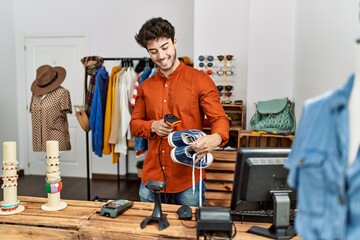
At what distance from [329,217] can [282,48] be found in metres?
2.71

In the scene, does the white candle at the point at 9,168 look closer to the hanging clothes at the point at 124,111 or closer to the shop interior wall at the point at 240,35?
the shop interior wall at the point at 240,35

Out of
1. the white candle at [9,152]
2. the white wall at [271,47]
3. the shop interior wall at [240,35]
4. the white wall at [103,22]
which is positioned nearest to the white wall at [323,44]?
the shop interior wall at [240,35]

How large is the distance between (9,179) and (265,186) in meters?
1.20

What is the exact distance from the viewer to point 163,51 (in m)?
1.77

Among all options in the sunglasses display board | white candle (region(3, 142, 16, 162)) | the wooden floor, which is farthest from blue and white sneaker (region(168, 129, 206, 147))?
the wooden floor

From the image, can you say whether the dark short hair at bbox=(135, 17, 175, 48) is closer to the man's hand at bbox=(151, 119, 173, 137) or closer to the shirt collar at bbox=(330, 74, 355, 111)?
the man's hand at bbox=(151, 119, 173, 137)

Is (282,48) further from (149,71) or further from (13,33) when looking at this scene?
(13,33)

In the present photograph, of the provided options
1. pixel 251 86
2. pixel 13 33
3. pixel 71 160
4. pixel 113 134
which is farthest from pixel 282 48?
pixel 13 33

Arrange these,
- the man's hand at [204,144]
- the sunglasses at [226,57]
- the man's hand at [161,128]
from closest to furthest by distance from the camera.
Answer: the man's hand at [204,144]
the man's hand at [161,128]
the sunglasses at [226,57]

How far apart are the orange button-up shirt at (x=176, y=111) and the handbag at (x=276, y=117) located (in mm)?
1272

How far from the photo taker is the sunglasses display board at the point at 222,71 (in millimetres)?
3418

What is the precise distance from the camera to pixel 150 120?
1.93m

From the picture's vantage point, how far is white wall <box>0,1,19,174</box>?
465 centimetres

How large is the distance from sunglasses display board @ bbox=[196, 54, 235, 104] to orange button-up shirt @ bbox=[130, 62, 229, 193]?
1.53m
